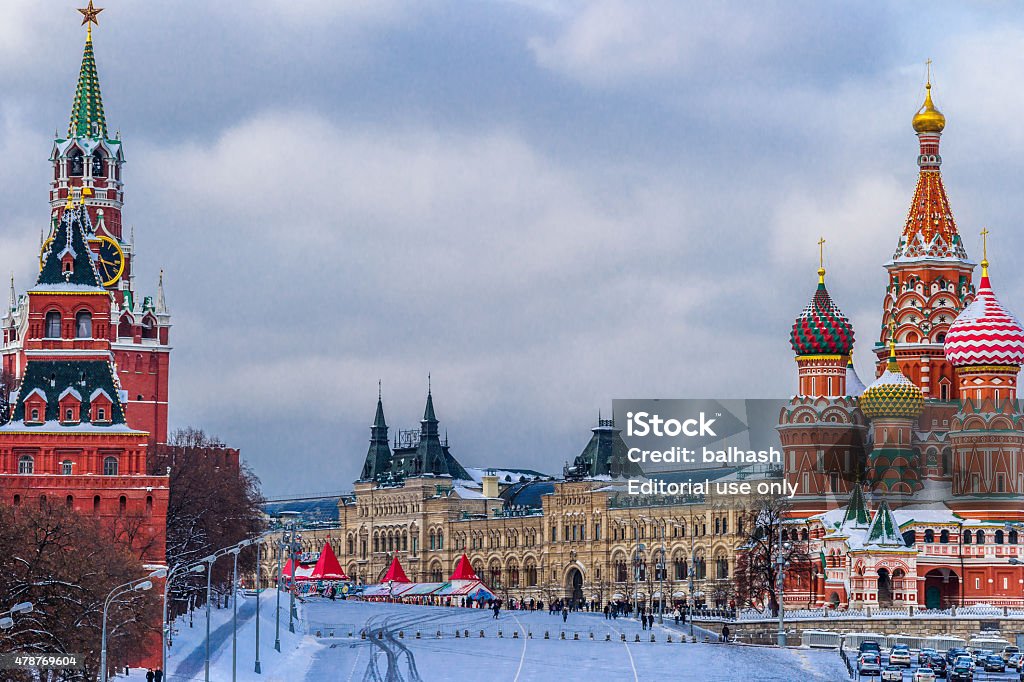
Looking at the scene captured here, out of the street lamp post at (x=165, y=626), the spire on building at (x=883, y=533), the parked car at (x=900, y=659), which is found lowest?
the parked car at (x=900, y=659)

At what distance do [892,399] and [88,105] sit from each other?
58208 mm

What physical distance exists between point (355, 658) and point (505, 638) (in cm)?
1802

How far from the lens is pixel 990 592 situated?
456ft

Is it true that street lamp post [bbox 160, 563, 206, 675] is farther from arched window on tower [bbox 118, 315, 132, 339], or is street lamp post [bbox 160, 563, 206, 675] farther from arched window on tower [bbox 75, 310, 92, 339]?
arched window on tower [bbox 118, 315, 132, 339]

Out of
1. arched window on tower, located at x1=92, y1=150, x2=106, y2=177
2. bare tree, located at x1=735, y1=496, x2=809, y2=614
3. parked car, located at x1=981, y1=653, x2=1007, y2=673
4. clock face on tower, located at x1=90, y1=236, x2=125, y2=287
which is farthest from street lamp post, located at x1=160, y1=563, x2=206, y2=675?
arched window on tower, located at x1=92, y1=150, x2=106, y2=177

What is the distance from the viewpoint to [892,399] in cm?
14638

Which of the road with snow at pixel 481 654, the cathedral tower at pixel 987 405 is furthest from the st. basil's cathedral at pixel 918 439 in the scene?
the road with snow at pixel 481 654

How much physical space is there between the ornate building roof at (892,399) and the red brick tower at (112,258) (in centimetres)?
4701

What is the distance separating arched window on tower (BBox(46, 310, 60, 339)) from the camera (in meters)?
106

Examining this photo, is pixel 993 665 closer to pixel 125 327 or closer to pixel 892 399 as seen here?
pixel 892 399

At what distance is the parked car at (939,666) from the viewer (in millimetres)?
86438

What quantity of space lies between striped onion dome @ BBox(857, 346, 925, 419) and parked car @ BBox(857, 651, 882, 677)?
5666cm

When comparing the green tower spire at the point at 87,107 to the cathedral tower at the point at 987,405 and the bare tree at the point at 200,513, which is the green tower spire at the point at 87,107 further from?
the cathedral tower at the point at 987,405

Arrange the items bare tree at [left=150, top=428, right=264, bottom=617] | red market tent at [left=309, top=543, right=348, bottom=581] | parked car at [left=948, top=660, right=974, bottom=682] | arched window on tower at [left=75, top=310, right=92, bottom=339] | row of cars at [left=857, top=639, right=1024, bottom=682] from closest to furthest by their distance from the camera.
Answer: parked car at [left=948, top=660, right=974, bottom=682]
row of cars at [left=857, top=639, right=1024, bottom=682]
arched window on tower at [left=75, top=310, right=92, bottom=339]
bare tree at [left=150, top=428, right=264, bottom=617]
red market tent at [left=309, top=543, right=348, bottom=581]
